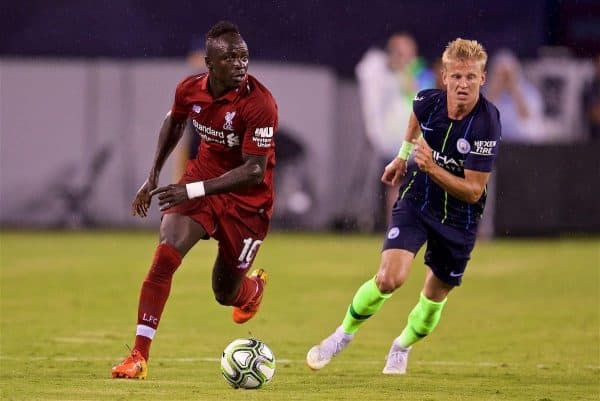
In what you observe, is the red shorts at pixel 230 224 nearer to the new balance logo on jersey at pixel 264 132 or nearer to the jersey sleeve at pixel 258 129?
the jersey sleeve at pixel 258 129

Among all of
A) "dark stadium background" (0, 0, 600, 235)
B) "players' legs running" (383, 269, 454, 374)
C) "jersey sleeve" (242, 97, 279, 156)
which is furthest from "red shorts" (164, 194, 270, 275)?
"dark stadium background" (0, 0, 600, 235)

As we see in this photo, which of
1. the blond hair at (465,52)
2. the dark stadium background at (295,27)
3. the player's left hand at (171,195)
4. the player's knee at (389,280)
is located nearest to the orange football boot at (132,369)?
the player's left hand at (171,195)

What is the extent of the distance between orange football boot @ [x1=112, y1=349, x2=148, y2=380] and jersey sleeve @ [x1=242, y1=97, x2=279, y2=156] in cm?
149

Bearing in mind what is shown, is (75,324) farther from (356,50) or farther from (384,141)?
(356,50)

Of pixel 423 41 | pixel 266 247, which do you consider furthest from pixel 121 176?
pixel 423 41

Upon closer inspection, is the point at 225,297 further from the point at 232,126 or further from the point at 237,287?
the point at 232,126

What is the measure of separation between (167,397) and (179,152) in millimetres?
14145

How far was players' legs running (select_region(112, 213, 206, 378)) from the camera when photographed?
27.5 feet

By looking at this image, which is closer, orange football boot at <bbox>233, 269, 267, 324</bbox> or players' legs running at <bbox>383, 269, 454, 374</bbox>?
players' legs running at <bbox>383, 269, 454, 374</bbox>

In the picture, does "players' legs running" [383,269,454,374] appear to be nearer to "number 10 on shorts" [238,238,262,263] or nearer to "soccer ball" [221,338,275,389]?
"number 10 on shorts" [238,238,262,263]

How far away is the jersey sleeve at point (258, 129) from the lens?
8.62m

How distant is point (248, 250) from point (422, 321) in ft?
4.24

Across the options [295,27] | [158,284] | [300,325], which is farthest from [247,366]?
[295,27]

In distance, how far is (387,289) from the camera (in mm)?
8859
